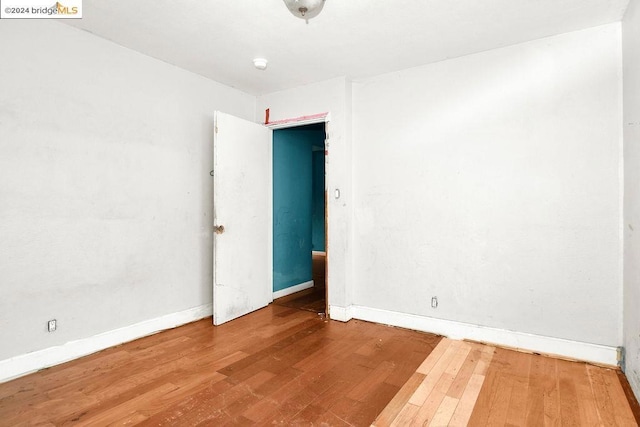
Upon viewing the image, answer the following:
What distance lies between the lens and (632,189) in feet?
7.73

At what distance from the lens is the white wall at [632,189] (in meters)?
2.22

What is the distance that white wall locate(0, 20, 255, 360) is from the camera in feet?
7.95

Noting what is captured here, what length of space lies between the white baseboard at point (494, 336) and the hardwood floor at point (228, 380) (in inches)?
5.6

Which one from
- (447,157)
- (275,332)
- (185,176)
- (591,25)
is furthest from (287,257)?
(591,25)

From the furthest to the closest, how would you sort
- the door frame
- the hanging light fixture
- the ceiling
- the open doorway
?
the open doorway, the door frame, the ceiling, the hanging light fixture

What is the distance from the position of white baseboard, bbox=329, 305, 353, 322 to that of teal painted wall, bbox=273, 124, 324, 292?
1.10 meters

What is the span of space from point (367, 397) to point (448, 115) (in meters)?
2.57

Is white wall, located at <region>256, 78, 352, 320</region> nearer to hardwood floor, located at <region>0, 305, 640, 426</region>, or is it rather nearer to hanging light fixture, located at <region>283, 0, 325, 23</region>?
hardwood floor, located at <region>0, 305, 640, 426</region>

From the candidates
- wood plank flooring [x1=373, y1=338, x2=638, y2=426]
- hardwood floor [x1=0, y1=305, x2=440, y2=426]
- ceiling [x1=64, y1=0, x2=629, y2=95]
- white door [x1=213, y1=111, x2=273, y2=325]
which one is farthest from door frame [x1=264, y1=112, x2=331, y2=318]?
wood plank flooring [x1=373, y1=338, x2=638, y2=426]

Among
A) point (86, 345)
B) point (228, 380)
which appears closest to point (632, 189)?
point (228, 380)

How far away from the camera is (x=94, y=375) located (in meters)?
2.43

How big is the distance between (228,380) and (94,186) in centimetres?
195

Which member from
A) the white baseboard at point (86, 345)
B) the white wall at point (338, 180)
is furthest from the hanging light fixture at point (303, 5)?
the white baseboard at point (86, 345)

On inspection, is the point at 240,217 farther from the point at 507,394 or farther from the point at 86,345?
the point at 507,394
